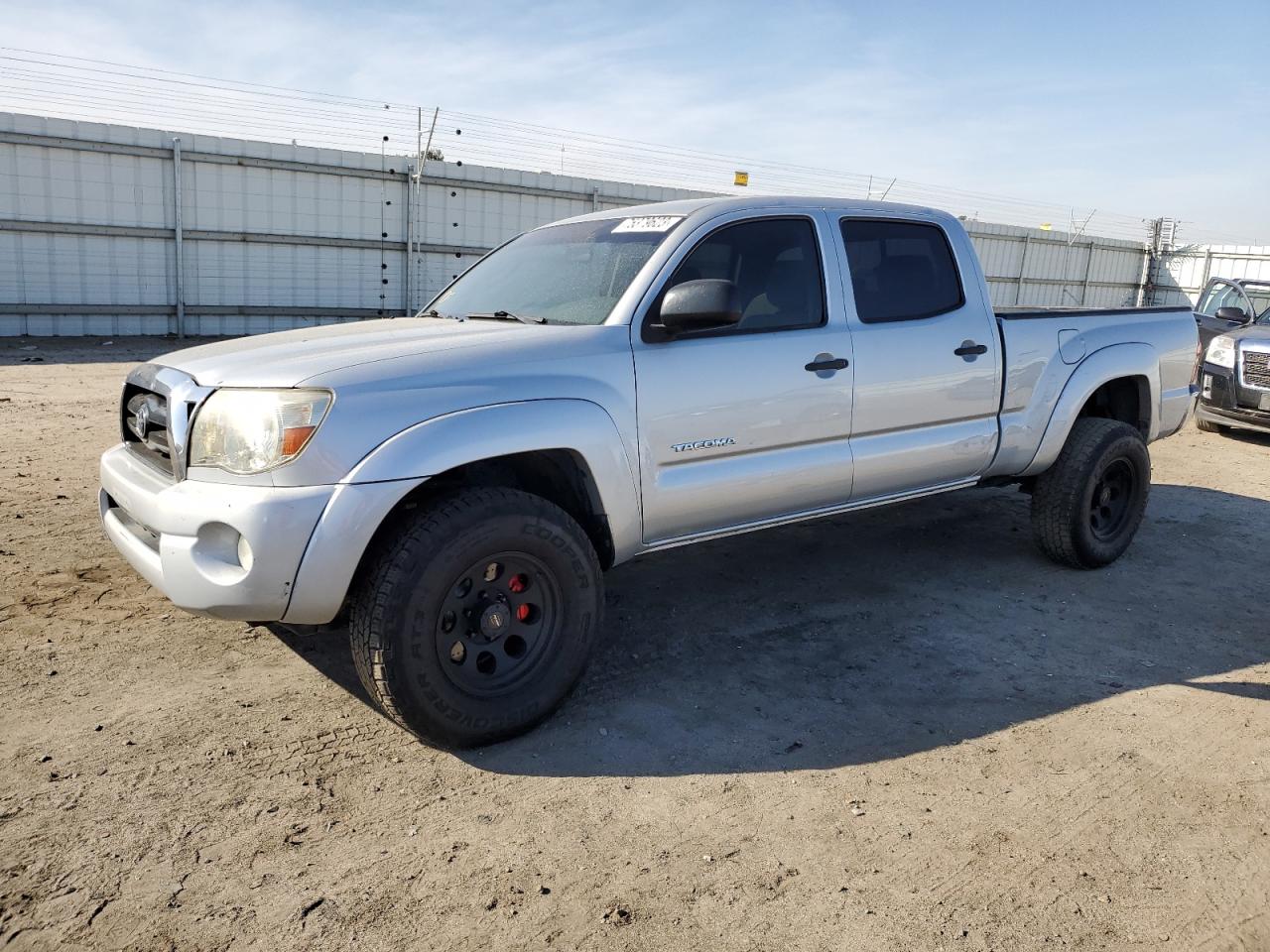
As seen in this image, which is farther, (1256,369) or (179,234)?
(179,234)

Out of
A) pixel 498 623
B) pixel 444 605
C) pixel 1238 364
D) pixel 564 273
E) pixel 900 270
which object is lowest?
pixel 498 623

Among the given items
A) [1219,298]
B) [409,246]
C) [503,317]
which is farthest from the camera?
[409,246]

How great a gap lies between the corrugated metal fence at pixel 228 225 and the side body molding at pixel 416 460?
14012 mm

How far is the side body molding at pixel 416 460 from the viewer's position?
2.93 meters

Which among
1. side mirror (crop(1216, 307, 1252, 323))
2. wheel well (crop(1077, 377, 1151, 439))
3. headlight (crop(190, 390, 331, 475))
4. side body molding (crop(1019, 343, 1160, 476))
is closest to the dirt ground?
side body molding (crop(1019, 343, 1160, 476))

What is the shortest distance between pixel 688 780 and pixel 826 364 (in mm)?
1874

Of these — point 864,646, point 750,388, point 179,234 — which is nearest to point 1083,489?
point 864,646

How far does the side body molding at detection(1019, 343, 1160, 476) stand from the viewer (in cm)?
510

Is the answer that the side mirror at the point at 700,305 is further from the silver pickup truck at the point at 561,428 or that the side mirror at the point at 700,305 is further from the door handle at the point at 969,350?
the door handle at the point at 969,350

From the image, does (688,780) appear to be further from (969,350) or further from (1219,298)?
(1219,298)

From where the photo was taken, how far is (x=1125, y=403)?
571 cm

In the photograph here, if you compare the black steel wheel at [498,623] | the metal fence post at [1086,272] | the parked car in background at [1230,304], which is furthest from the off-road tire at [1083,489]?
the metal fence post at [1086,272]

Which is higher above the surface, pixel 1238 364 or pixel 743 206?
pixel 743 206

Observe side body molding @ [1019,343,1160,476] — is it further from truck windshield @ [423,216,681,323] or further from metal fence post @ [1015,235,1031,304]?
metal fence post @ [1015,235,1031,304]
